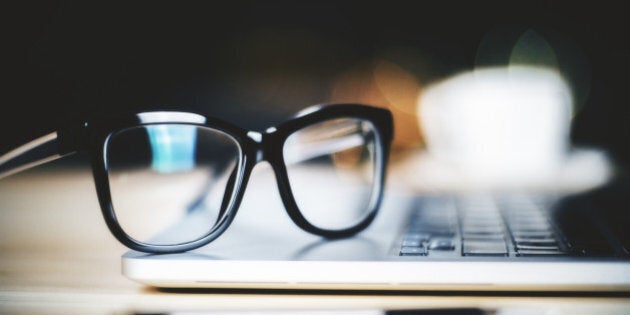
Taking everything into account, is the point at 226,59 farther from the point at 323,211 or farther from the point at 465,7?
the point at 323,211

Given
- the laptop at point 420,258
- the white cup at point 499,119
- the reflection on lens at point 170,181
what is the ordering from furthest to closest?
1. the white cup at point 499,119
2. the reflection on lens at point 170,181
3. the laptop at point 420,258

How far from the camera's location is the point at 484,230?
1.39ft

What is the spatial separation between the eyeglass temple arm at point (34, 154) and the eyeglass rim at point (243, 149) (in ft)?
0.09

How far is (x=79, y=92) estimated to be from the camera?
97 centimetres

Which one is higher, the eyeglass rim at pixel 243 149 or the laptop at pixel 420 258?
the eyeglass rim at pixel 243 149

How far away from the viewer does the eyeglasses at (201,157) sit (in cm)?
38

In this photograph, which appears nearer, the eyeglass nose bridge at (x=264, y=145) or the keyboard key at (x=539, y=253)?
the keyboard key at (x=539, y=253)

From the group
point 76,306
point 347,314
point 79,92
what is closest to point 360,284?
point 347,314

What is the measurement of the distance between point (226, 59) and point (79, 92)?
0.29m

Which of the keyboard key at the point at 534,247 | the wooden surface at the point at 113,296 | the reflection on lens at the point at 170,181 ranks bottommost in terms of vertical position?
the wooden surface at the point at 113,296

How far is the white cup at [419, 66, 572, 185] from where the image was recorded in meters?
1.10

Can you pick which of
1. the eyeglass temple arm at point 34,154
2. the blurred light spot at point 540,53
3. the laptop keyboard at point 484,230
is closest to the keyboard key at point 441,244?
the laptop keyboard at point 484,230

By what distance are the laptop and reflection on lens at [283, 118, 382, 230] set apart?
0.12 ft

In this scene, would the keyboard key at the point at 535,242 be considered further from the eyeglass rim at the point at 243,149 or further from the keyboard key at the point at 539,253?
the eyeglass rim at the point at 243,149
